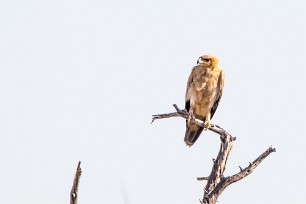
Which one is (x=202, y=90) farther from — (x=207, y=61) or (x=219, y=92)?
(x=207, y=61)

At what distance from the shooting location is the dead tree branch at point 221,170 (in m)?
9.05

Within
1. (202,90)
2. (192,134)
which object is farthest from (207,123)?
(202,90)

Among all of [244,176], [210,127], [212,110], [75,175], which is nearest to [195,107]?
[212,110]

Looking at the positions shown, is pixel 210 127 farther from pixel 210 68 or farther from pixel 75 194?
pixel 75 194

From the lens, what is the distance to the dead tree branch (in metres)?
9.05

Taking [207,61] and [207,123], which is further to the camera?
[207,61]

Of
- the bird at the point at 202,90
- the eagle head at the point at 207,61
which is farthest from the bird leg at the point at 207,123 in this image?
the eagle head at the point at 207,61

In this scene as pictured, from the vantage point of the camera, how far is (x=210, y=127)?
11.1m

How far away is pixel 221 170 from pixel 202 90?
122 inches

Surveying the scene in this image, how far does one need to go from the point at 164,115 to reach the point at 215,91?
8.99ft

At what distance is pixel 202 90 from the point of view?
12.3 m

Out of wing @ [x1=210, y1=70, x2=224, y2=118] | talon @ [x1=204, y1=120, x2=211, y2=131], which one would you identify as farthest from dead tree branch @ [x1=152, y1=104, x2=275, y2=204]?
wing @ [x1=210, y1=70, x2=224, y2=118]

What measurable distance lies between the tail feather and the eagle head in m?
1.04

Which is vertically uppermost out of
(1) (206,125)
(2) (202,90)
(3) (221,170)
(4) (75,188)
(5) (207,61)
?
(5) (207,61)
